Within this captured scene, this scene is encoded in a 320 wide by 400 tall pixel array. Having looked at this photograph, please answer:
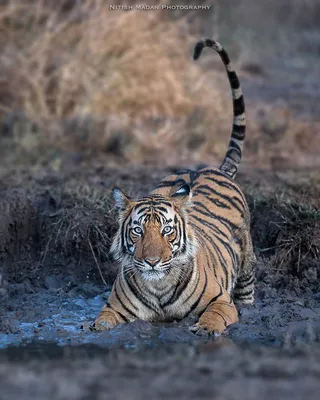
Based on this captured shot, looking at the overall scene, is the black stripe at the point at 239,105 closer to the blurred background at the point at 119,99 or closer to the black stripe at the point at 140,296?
the black stripe at the point at 140,296

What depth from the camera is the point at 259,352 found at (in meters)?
5.12

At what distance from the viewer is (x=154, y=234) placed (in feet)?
18.5

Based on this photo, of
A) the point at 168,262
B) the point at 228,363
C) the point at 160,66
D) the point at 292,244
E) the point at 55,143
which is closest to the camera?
the point at 228,363

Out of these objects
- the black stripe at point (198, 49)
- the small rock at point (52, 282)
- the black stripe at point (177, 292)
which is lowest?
the small rock at point (52, 282)

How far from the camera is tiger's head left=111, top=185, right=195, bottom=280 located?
5.55 meters

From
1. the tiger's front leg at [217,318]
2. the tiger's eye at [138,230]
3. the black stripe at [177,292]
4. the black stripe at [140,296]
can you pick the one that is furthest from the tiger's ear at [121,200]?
the tiger's front leg at [217,318]

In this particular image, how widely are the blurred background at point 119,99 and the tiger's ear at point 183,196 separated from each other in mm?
4157

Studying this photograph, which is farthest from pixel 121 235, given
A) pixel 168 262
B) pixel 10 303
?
pixel 10 303

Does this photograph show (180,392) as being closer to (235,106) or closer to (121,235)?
(121,235)

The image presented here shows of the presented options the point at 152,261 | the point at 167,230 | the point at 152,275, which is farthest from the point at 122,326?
the point at 167,230

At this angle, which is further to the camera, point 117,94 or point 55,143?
point 117,94

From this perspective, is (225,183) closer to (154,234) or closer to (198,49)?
(198,49)

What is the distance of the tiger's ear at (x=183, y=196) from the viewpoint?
5.91 metres

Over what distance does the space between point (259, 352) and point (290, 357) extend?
0.25 meters
